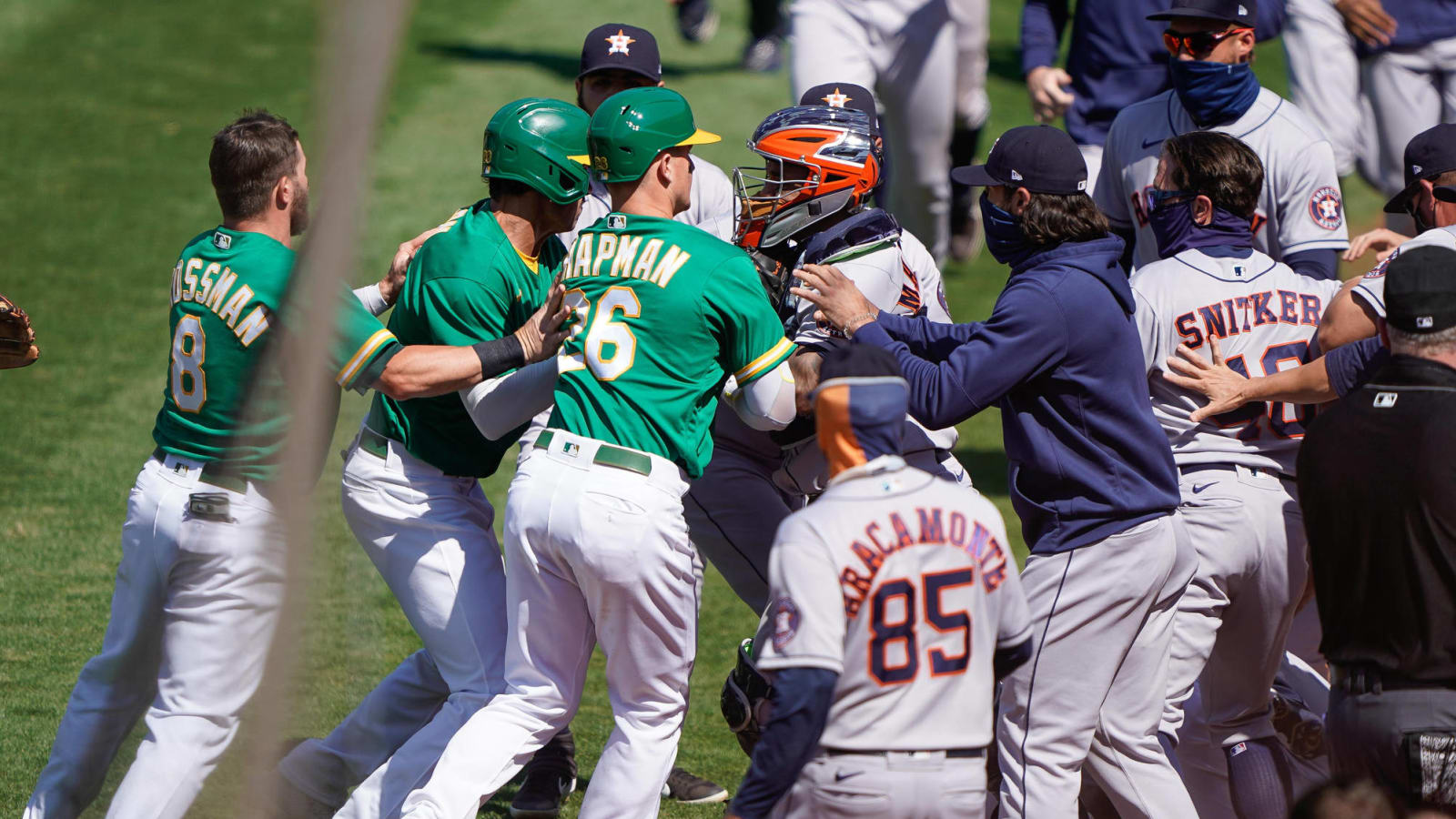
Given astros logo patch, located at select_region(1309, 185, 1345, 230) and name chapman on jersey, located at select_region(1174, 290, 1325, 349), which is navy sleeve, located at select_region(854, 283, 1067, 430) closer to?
name chapman on jersey, located at select_region(1174, 290, 1325, 349)

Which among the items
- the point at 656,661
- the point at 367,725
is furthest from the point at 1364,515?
the point at 367,725

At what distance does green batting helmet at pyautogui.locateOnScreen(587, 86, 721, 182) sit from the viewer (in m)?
4.15

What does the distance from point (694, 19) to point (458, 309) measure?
1168 cm

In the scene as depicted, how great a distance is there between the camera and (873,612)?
10.4 ft

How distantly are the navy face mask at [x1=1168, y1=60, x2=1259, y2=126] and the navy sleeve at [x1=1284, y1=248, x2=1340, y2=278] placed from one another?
0.55 m

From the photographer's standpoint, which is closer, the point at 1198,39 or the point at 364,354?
the point at 364,354

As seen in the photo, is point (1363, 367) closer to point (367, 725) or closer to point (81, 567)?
point (367, 725)

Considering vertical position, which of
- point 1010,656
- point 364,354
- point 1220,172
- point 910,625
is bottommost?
point 1010,656

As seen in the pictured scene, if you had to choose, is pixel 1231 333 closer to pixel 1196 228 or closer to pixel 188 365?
pixel 1196 228

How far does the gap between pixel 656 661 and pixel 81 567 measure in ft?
12.7

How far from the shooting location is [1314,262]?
5531 millimetres

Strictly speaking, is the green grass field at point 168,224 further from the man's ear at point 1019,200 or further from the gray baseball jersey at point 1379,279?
the gray baseball jersey at point 1379,279

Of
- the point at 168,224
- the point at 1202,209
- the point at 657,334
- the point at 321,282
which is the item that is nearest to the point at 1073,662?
the point at 657,334

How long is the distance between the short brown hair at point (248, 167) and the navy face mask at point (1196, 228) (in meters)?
2.57
